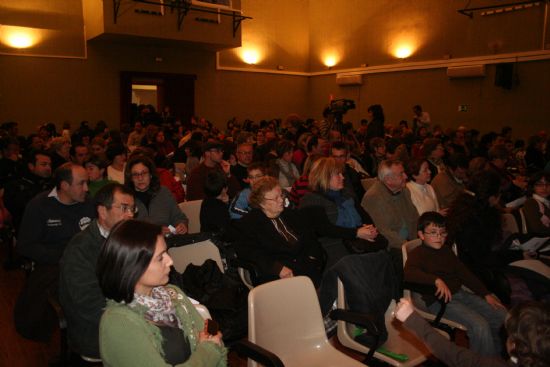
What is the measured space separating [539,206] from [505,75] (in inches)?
273

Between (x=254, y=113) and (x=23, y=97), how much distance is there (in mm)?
6486

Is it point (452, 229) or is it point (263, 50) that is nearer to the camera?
point (452, 229)

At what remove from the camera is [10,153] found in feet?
18.4

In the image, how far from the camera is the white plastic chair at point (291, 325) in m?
2.17

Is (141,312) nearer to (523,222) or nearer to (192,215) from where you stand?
(192,215)

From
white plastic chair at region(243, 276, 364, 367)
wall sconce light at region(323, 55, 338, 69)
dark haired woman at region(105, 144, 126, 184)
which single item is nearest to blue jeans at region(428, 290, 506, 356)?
white plastic chair at region(243, 276, 364, 367)

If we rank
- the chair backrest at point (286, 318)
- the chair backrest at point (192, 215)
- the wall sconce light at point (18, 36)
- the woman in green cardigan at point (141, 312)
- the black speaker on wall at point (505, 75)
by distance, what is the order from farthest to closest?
the wall sconce light at point (18, 36)
the black speaker on wall at point (505, 75)
the chair backrest at point (192, 215)
the chair backrest at point (286, 318)
the woman in green cardigan at point (141, 312)

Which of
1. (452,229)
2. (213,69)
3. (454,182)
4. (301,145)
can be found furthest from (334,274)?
(213,69)

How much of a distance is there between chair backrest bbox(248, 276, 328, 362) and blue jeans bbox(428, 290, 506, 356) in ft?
3.03

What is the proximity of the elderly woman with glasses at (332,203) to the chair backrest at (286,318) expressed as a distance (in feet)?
4.01

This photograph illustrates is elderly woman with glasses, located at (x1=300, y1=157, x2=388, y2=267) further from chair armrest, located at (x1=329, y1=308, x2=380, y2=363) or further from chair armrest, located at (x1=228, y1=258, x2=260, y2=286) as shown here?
chair armrest, located at (x1=329, y1=308, x2=380, y2=363)

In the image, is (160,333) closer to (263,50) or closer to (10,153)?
(10,153)

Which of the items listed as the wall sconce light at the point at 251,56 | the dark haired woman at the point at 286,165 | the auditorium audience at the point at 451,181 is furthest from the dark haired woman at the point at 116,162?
the wall sconce light at the point at 251,56

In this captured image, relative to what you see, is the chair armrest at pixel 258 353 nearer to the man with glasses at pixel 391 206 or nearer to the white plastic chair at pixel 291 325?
the white plastic chair at pixel 291 325
